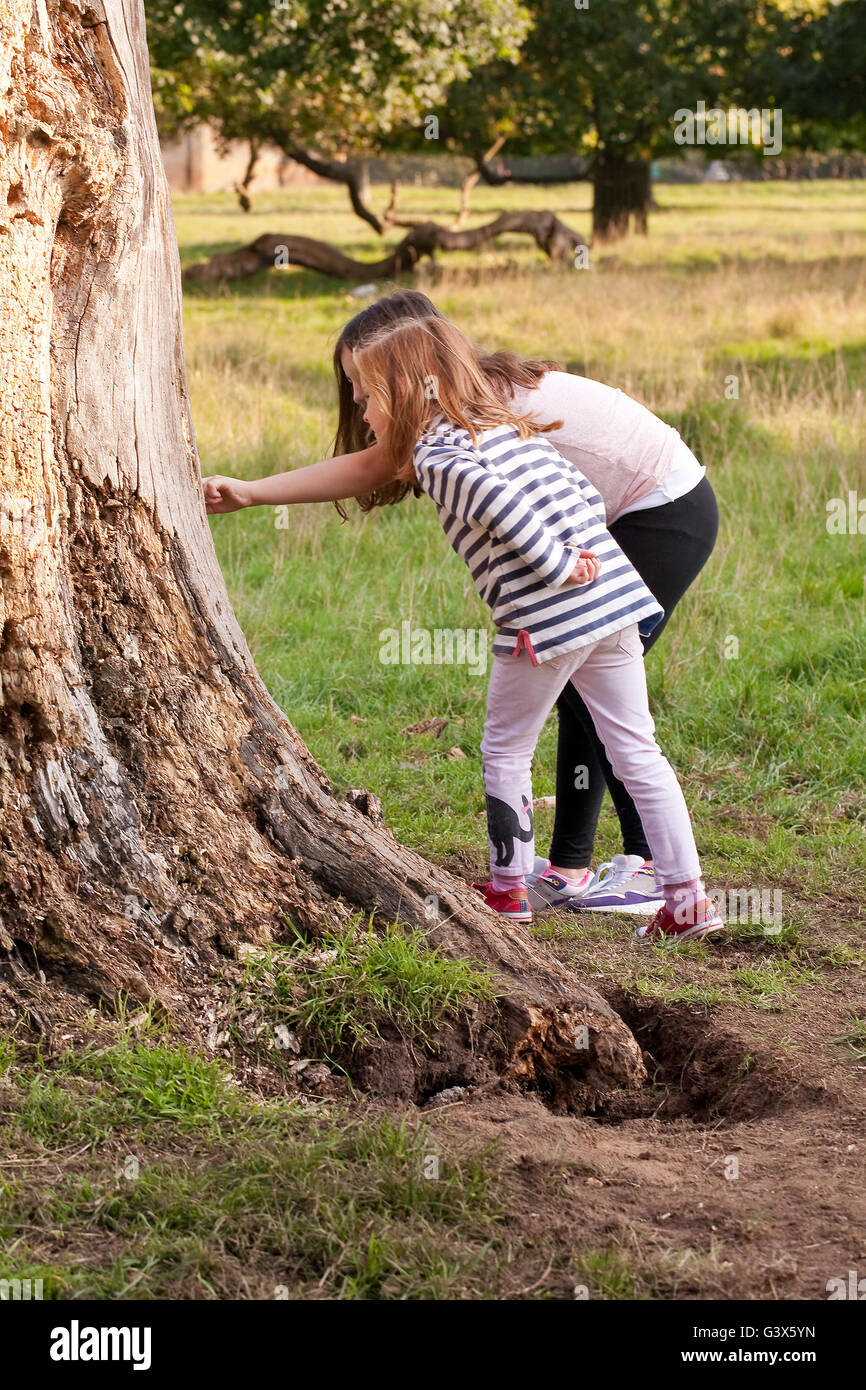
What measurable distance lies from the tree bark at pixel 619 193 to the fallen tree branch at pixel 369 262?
12.7 feet

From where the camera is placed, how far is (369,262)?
61.7 feet

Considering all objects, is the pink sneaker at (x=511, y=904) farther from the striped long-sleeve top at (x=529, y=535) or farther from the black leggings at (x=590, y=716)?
the striped long-sleeve top at (x=529, y=535)

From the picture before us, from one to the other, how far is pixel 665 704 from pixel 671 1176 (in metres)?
3.04

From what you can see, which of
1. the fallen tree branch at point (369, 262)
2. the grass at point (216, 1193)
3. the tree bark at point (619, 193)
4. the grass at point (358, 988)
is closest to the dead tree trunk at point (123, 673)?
the grass at point (358, 988)

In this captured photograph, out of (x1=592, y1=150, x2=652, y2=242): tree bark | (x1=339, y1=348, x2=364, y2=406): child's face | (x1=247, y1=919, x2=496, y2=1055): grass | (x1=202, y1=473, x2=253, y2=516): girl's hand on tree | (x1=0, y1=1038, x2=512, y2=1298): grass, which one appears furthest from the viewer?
(x1=592, y1=150, x2=652, y2=242): tree bark

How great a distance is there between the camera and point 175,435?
10.1ft

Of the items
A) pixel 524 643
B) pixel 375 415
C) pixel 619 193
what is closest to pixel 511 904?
pixel 524 643

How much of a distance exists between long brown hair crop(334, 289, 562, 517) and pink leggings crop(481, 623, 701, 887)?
2.06ft

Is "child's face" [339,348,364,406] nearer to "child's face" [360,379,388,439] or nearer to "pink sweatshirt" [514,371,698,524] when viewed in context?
"child's face" [360,379,388,439]

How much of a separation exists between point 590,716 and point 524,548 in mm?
825

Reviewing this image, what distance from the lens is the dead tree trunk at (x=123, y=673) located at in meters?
2.73

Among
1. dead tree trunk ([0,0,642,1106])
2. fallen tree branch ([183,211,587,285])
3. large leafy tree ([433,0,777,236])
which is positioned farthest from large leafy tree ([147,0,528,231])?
dead tree trunk ([0,0,642,1106])

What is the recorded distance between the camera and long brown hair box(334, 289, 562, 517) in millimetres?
3299

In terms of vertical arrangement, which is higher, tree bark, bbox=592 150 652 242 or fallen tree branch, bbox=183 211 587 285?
tree bark, bbox=592 150 652 242
